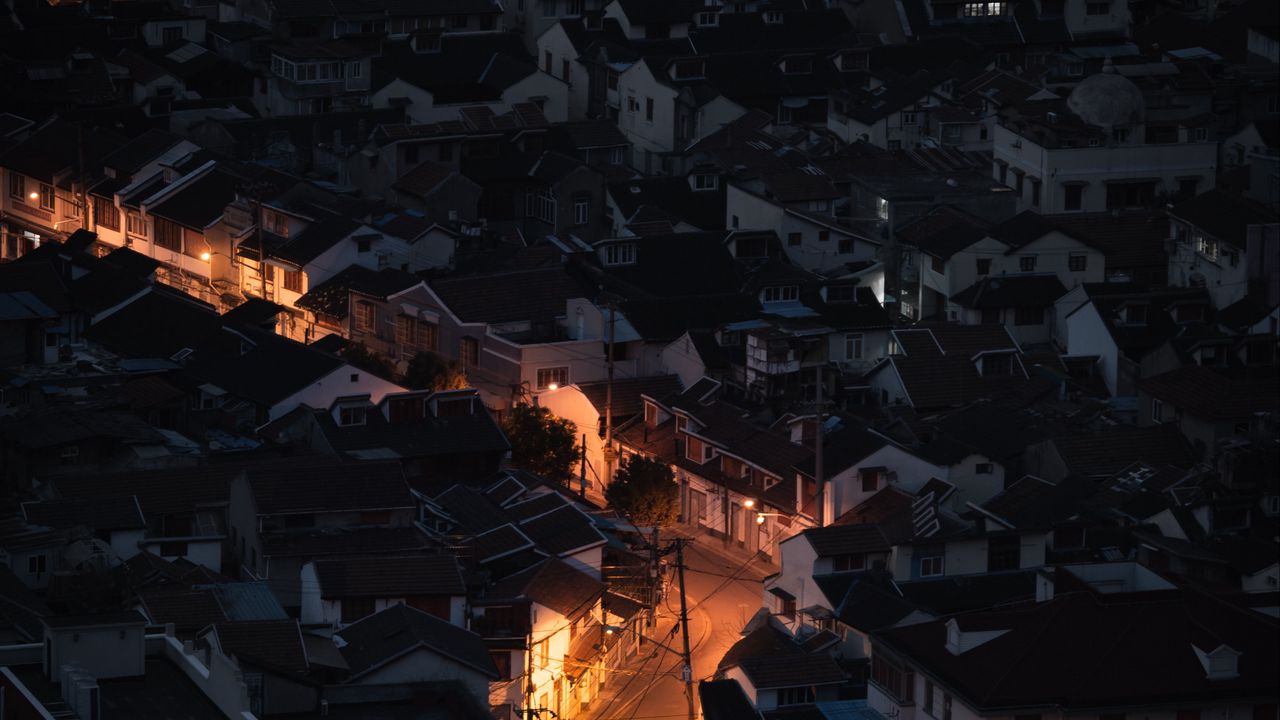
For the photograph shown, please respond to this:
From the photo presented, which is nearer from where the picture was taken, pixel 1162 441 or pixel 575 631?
pixel 575 631

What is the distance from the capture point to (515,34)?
205ft

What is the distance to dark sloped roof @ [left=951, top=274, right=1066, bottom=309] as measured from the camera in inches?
1784

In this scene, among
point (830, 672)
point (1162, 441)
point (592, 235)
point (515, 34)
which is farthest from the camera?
point (515, 34)

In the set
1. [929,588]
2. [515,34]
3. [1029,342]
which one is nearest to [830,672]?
[929,588]

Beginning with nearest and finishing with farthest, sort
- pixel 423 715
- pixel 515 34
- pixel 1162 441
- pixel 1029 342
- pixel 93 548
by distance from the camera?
pixel 423 715 < pixel 93 548 < pixel 1162 441 < pixel 1029 342 < pixel 515 34

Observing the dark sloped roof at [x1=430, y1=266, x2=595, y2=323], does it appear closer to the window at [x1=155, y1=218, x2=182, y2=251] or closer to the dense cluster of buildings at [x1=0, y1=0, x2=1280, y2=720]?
the dense cluster of buildings at [x1=0, y1=0, x2=1280, y2=720]

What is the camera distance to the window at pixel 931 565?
34.8 meters

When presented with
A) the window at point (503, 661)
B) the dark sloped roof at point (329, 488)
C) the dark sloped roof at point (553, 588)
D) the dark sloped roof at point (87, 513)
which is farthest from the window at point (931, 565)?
the dark sloped roof at point (87, 513)

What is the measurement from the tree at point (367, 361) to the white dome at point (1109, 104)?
1407 centimetres

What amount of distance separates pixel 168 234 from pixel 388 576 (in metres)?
18.7

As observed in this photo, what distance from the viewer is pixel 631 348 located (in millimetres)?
43469

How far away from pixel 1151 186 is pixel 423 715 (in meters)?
24.0

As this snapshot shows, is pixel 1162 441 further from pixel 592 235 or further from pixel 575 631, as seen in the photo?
pixel 592 235

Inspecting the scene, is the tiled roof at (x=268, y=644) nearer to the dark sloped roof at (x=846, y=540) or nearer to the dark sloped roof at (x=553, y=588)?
the dark sloped roof at (x=553, y=588)
